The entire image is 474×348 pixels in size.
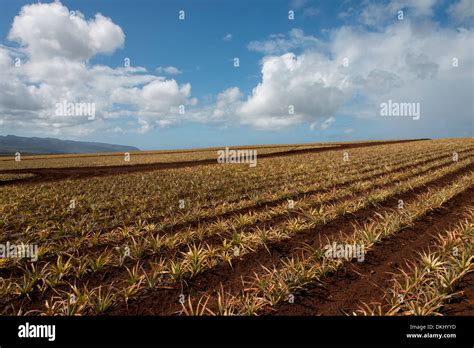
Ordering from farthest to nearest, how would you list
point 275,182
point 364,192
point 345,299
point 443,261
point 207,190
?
1. point 275,182
2. point 207,190
3. point 364,192
4. point 443,261
5. point 345,299

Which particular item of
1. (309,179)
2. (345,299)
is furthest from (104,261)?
(309,179)

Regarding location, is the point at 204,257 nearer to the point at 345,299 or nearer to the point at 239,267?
the point at 239,267

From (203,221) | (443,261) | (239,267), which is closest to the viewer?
(443,261)

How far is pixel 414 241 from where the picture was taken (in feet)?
22.8

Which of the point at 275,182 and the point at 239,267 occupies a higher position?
the point at 275,182

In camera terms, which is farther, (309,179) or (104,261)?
(309,179)
